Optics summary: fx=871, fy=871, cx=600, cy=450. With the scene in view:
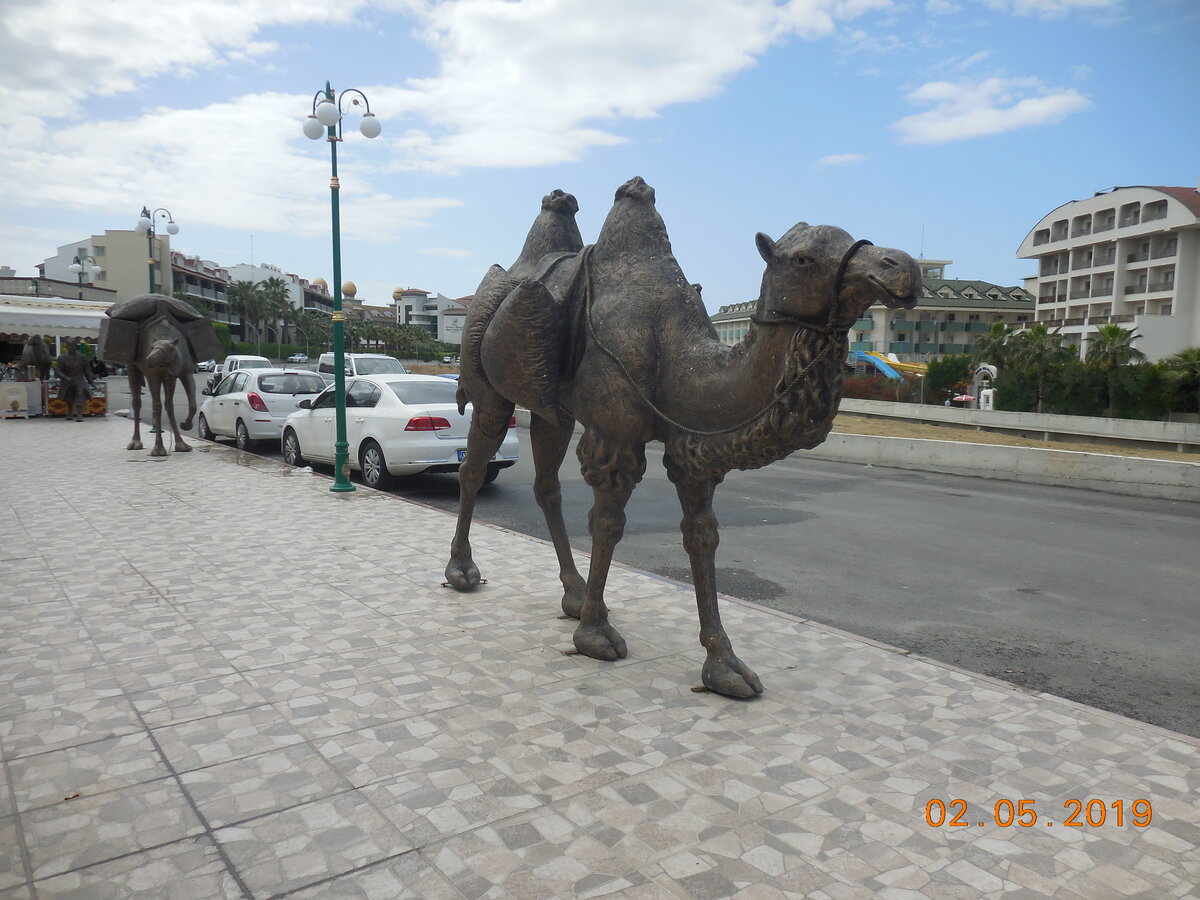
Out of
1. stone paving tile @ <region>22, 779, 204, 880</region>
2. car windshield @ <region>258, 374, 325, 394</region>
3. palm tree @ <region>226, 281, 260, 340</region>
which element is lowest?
stone paving tile @ <region>22, 779, 204, 880</region>

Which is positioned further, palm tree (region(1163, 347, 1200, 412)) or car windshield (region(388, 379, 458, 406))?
palm tree (region(1163, 347, 1200, 412))

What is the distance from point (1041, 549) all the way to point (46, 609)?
808 cm

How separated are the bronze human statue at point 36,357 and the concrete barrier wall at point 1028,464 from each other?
19558 millimetres

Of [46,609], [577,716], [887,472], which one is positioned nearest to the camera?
[577,716]

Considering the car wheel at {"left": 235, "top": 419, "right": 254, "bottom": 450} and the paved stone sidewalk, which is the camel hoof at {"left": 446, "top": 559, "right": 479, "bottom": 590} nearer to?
the paved stone sidewalk

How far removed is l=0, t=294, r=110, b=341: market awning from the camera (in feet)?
68.6

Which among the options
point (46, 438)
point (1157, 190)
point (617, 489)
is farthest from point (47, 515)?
point (1157, 190)

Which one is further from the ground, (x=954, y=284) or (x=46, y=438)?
(x=954, y=284)

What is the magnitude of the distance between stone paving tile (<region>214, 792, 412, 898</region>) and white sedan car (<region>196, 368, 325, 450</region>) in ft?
40.5

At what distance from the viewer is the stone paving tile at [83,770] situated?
310 cm

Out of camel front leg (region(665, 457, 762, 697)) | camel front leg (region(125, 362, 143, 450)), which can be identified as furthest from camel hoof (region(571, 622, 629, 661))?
camel front leg (region(125, 362, 143, 450))

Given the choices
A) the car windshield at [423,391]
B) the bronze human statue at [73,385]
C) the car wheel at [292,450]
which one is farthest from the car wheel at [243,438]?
the bronze human statue at [73,385]

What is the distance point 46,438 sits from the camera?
16.3 meters

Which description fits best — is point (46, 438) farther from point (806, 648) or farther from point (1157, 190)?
point (1157, 190)
